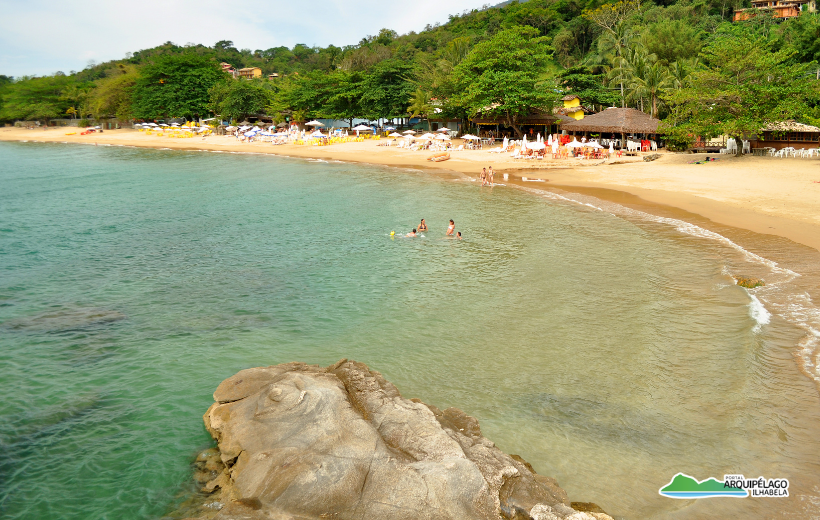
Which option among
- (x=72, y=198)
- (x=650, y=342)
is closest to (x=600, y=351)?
(x=650, y=342)

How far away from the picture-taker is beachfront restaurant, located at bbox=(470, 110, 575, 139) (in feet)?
140

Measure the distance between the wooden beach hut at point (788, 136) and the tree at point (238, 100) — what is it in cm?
5318

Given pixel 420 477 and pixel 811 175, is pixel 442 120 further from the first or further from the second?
pixel 420 477

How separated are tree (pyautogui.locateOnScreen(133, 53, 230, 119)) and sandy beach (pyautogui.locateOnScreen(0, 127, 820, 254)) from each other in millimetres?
33694

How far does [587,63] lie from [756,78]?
3584 cm

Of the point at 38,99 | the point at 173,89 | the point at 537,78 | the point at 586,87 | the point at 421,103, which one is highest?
the point at 38,99

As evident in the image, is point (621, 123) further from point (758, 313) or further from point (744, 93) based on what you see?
point (758, 313)

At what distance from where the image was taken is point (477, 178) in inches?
1300

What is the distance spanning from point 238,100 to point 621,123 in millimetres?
45089

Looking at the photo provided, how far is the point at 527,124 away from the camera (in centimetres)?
4472

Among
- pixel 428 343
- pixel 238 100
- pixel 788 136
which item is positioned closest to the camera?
pixel 428 343

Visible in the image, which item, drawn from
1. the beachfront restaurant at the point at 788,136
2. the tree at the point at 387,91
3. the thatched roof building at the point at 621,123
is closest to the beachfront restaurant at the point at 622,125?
the thatched roof building at the point at 621,123

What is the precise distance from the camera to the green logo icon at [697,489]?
6.95m

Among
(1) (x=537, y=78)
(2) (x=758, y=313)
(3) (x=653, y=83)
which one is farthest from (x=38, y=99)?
(2) (x=758, y=313)
